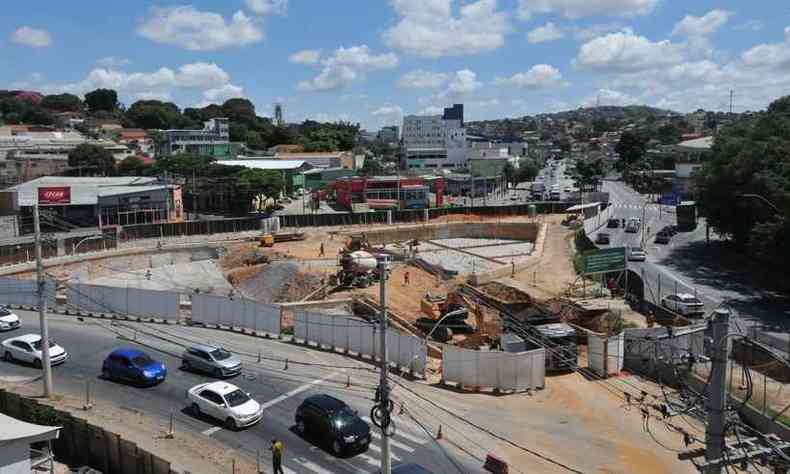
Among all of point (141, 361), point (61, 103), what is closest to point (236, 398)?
point (141, 361)

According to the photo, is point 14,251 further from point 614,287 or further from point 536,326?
point 614,287

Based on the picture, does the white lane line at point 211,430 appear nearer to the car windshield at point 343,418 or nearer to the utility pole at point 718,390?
the car windshield at point 343,418

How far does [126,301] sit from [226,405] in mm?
16862

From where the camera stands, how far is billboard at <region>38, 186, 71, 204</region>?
2518 inches

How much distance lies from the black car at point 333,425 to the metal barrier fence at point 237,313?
11.7 meters

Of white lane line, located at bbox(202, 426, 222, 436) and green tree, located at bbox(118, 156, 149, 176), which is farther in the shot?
green tree, located at bbox(118, 156, 149, 176)

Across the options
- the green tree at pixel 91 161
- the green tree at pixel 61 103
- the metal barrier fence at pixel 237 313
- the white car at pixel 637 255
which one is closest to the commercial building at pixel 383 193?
the white car at pixel 637 255

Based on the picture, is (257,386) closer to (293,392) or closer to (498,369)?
(293,392)

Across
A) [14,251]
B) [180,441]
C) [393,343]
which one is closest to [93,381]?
[180,441]

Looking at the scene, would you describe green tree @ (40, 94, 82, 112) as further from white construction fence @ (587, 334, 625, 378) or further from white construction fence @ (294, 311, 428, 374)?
white construction fence @ (587, 334, 625, 378)

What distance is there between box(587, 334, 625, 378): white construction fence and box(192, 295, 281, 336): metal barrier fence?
46.6 ft

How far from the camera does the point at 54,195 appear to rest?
6444 cm

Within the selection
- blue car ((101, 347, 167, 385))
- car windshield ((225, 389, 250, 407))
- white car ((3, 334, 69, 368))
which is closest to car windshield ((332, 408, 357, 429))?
car windshield ((225, 389, 250, 407))

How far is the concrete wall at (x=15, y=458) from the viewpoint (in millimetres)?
15977
